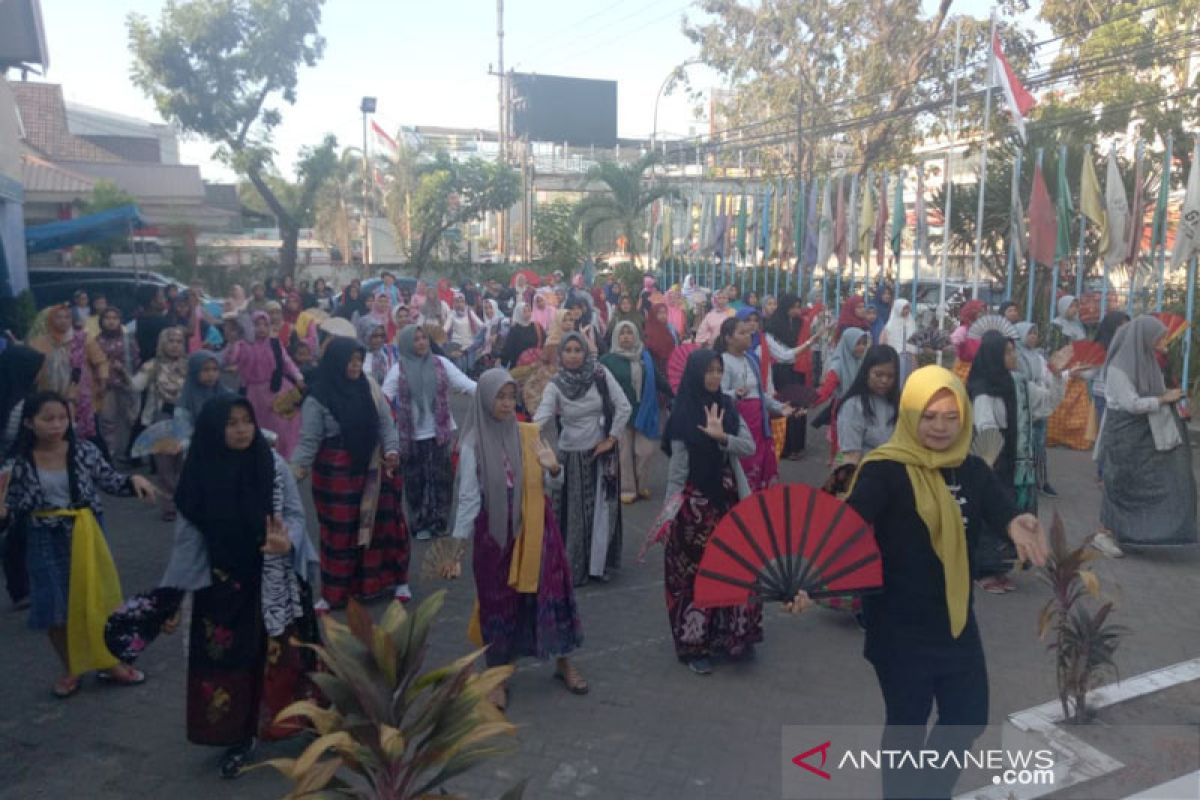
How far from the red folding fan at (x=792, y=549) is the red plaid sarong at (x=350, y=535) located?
9.85ft

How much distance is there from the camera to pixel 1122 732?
4.37m

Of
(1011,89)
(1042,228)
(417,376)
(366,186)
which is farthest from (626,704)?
(366,186)

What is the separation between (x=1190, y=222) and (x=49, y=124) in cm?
4128

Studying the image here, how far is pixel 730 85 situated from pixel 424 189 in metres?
10.2

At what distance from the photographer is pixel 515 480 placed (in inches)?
182

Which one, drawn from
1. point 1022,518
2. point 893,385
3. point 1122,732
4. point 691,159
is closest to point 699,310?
point 893,385

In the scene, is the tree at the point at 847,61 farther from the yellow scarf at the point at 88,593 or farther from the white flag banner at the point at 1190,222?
the yellow scarf at the point at 88,593

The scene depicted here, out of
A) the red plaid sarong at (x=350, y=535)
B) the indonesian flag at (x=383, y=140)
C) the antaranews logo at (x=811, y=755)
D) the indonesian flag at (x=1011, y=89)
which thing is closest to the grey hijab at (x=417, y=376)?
the red plaid sarong at (x=350, y=535)

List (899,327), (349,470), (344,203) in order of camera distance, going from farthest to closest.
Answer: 1. (344,203)
2. (899,327)
3. (349,470)

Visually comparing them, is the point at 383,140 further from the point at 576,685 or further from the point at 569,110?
the point at 576,685

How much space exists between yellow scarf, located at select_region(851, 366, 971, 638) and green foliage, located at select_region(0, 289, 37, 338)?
1445 centimetres

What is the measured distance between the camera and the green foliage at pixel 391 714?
2.90 m

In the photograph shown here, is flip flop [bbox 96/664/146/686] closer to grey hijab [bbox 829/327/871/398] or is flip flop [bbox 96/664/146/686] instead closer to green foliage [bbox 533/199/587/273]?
grey hijab [bbox 829/327/871/398]

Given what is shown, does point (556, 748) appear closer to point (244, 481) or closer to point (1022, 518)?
point (244, 481)
